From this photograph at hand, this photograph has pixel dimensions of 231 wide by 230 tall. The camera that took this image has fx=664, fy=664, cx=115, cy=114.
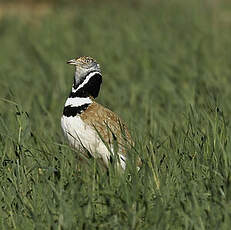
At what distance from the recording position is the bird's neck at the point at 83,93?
4.90 metres

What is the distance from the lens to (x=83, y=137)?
15.5 ft

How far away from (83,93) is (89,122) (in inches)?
12.7

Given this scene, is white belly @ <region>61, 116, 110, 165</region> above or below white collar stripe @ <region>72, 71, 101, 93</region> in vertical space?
below

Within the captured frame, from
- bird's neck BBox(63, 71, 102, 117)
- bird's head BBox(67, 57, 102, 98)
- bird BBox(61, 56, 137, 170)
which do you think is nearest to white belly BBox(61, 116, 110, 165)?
bird BBox(61, 56, 137, 170)

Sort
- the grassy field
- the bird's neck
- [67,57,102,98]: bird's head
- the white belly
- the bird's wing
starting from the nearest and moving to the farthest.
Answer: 1. the grassy field
2. the white belly
3. the bird's wing
4. the bird's neck
5. [67,57,102,98]: bird's head

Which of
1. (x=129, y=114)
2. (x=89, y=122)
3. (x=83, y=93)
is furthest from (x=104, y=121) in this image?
(x=129, y=114)

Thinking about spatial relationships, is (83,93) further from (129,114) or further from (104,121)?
(129,114)

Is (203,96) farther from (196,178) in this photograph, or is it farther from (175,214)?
(175,214)

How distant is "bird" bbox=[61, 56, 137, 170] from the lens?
15.3ft

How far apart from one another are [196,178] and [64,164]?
0.81 m

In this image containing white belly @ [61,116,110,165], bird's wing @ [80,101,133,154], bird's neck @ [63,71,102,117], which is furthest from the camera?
bird's neck @ [63,71,102,117]

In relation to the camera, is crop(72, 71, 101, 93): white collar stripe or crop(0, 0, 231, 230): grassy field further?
crop(72, 71, 101, 93): white collar stripe

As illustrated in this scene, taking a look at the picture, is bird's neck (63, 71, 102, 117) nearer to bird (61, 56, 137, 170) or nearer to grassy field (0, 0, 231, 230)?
bird (61, 56, 137, 170)

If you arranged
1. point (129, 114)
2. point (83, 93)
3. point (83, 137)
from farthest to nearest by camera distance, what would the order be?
1. point (129, 114)
2. point (83, 93)
3. point (83, 137)
